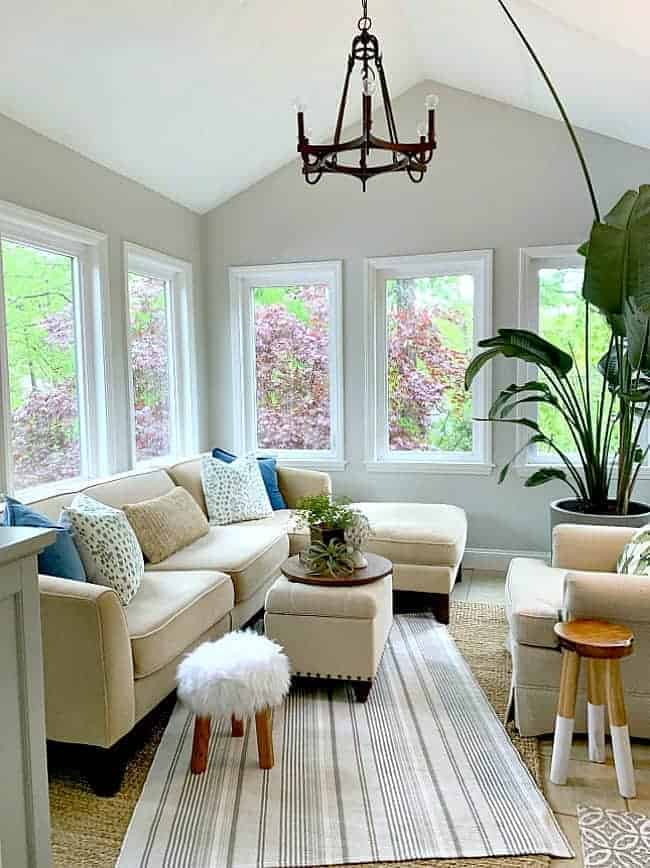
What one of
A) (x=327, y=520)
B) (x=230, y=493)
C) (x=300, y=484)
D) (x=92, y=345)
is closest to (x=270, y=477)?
(x=300, y=484)

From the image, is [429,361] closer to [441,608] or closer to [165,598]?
[441,608]

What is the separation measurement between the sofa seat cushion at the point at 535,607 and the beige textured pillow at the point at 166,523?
170 centimetres

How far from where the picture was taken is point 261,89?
414 centimetres

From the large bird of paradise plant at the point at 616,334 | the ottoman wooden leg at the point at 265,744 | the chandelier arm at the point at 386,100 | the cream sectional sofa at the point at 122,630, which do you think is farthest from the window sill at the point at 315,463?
the ottoman wooden leg at the point at 265,744

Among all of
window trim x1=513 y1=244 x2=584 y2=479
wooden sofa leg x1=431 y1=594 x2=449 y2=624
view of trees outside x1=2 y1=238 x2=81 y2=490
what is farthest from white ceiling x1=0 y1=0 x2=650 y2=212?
wooden sofa leg x1=431 y1=594 x2=449 y2=624

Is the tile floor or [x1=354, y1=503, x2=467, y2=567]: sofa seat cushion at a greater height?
A: [x1=354, y1=503, x2=467, y2=567]: sofa seat cushion

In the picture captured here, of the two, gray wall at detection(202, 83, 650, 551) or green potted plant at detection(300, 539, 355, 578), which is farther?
gray wall at detection(202, 83, 650, 551)

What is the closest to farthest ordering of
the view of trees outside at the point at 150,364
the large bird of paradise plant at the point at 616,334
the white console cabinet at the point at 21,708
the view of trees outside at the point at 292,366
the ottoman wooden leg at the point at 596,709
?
the white console cabinet at the point at 21,708 → the ottoman wooden leg at the point at 596,709 → the large bird of paradise plant at the point at 616,334 → the view of trees outside at the point at 150,364 → the view of trees outside at the point at 292,366

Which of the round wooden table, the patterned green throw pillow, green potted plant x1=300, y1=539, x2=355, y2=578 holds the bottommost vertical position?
the round wooden table

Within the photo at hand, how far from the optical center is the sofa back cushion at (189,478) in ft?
14.0

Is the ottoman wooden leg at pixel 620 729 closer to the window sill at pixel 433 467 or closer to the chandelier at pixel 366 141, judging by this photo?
the chandelier at pixel 366 141

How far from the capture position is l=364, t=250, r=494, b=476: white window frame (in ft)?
16.2

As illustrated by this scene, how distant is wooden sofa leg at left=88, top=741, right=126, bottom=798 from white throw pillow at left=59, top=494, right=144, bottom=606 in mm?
555

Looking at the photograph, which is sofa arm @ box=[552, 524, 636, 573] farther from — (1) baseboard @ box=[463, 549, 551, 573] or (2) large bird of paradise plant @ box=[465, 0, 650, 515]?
(1) baseboard @ box=[463, 549, 551, 573]
